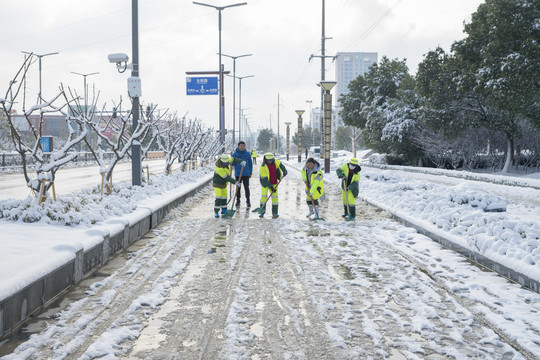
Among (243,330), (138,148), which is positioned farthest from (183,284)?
(138,148)

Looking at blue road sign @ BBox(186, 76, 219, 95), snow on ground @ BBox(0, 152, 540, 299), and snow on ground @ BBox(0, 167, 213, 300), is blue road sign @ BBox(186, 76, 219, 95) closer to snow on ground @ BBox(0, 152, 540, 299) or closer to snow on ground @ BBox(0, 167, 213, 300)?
snow on ground @ BBox(0, 152, 540, 299)

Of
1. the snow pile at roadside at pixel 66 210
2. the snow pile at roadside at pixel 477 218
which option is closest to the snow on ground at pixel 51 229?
the snow pile at roadside at pixel 66 210

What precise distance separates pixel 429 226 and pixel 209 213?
18.1ft

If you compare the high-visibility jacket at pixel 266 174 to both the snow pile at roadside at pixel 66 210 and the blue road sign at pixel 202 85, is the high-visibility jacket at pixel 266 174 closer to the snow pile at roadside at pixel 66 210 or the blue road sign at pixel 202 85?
the snow pile at roadside at pixel 66 210

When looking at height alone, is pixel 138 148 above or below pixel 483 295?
above

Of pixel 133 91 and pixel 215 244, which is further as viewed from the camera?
pixel 133 91

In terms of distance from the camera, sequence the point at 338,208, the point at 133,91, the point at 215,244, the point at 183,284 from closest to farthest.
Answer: the point at 183,284 < the point at 215,244 < the point at 133,91 < the point at 338,208

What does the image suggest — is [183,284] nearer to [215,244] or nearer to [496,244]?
[215,244]

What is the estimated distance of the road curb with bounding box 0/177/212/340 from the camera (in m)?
4.54

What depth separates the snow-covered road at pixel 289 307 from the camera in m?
4.12

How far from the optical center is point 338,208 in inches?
558

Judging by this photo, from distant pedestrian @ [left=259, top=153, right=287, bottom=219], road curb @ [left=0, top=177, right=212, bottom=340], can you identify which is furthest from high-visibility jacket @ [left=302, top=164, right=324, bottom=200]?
road curb @ [left=0, top=177, right=212, bottom=340]

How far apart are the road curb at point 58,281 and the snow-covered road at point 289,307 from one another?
152 mm

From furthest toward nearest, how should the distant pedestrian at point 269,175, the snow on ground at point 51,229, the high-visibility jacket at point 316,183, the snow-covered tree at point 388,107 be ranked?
the snow-covered tree at point 388,107 → the distant pedestrian at point 269,175 → the high-visibility jacket at point 316,183 → the snow on ground at point 51,229
